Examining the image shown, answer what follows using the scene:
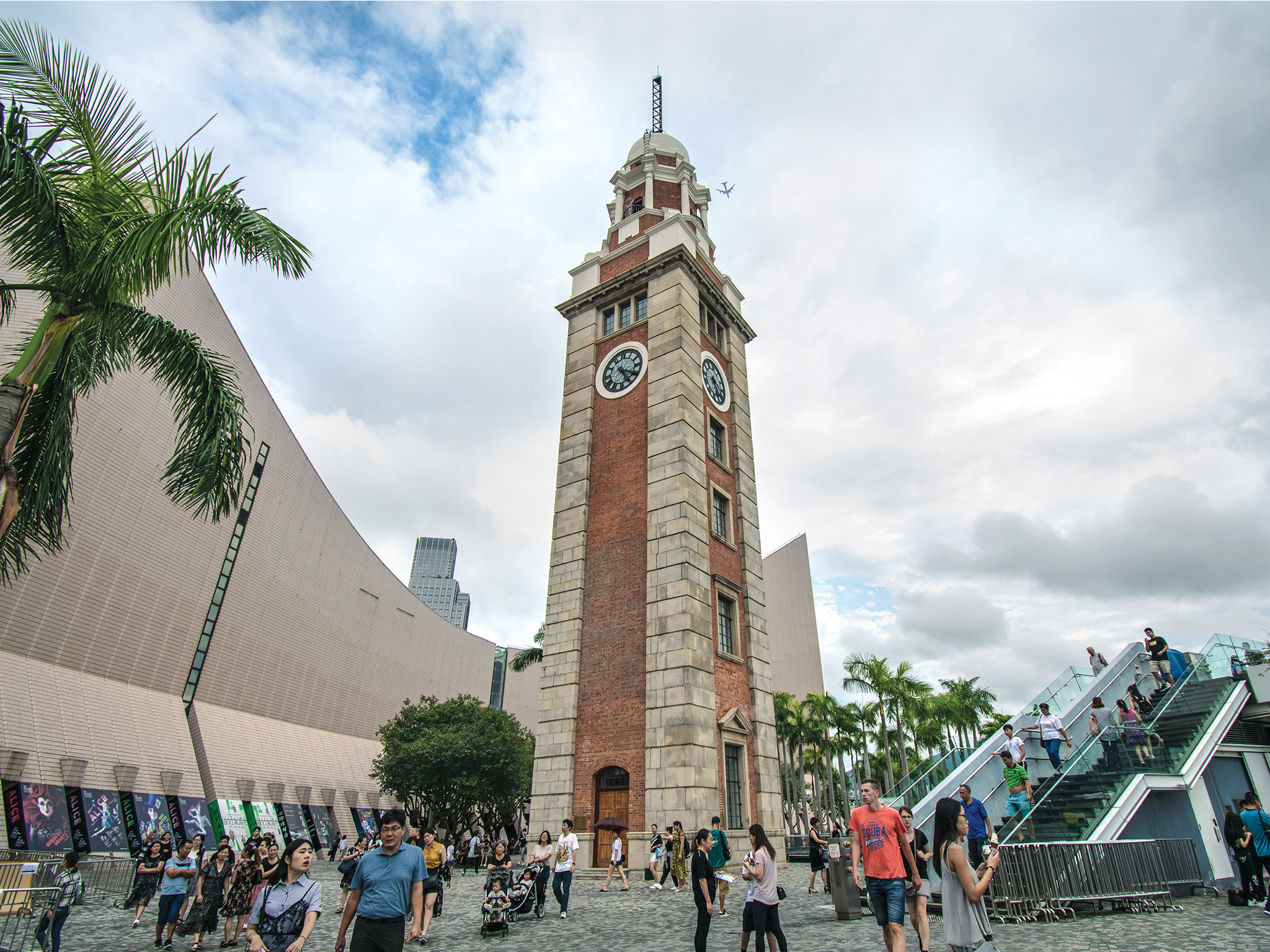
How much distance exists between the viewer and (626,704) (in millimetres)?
19156

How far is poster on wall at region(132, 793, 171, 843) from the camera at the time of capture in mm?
27828

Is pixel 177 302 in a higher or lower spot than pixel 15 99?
higher

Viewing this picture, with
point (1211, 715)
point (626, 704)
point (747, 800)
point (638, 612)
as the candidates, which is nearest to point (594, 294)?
point (638, 612)

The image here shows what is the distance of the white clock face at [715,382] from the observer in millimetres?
24562

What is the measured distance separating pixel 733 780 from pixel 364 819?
3465 cm

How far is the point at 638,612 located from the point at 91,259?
15.0 metres

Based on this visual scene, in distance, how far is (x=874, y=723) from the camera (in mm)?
43562

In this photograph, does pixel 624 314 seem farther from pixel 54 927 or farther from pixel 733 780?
pixel 54 927

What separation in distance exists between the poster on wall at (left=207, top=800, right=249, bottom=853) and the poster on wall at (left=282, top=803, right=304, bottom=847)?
3.40m

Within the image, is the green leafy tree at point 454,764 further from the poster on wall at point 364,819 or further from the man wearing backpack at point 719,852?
the man wearing backpack at point 719,852

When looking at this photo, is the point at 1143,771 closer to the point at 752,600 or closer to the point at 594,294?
the point at 752,600

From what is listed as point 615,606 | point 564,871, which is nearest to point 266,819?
point 615,606

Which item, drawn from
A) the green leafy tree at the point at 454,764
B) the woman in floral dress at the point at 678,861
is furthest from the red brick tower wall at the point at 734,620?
the green leafy tree at the point at 454,764

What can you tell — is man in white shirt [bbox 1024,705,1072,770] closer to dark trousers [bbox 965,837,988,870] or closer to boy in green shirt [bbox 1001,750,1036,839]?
boy in green shirt [bbox 1001,750,1036,839]
